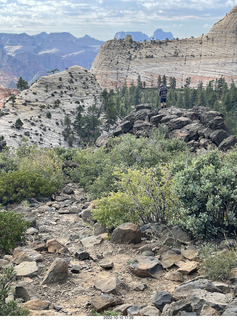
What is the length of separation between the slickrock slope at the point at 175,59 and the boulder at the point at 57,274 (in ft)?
420

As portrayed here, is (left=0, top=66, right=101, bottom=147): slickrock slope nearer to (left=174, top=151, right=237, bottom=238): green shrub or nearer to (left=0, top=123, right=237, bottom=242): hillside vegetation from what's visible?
(left=0, top=123, right=237, bottom=242): hillside vegetation

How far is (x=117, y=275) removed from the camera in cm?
1030

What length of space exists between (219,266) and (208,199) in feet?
10.3

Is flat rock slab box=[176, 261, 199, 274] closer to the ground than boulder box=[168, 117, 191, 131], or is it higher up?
closer to the ground

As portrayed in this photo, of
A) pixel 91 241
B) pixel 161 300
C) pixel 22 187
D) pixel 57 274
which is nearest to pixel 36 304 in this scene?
pixel 57 274

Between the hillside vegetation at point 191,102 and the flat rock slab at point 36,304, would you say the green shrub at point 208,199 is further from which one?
the hillside vegetation at point 191,102

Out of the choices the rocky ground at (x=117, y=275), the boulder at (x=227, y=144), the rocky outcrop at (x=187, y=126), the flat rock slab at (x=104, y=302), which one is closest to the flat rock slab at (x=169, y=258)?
the rocky ground at (x=117, y=275)

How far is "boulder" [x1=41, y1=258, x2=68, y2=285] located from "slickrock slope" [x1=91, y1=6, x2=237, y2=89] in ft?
420

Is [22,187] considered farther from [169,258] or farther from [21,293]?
[21,293]

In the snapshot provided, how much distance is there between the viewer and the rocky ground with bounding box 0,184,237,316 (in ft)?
25.8

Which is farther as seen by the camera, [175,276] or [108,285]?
[175,276]

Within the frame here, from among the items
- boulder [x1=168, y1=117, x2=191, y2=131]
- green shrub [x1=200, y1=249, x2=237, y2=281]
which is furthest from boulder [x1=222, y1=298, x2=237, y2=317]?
boulder [x1=168, y1=117, x2=191, y2=131]

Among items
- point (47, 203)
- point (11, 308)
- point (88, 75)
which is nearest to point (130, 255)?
point (11, 308)

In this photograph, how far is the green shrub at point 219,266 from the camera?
29.5 ft
